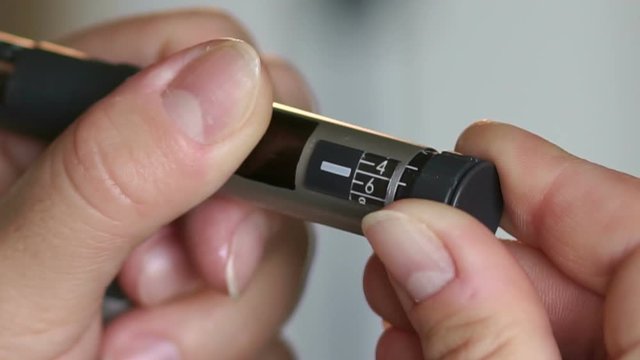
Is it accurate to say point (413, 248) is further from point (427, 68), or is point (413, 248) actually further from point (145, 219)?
point (427, 68)

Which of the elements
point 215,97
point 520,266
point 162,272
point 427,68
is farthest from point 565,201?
point 427,68

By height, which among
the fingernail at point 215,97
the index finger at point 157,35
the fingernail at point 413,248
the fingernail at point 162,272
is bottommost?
the fingernail at point 162,272

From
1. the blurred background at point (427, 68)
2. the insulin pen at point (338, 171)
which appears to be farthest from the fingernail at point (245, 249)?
the blurred background at point (427, 68)

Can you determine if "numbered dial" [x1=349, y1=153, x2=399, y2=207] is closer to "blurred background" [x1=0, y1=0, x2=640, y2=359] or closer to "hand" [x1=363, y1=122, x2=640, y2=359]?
"hand" [x1=363, y1=122, x2=640, y2=359]

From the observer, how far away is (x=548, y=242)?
438mm

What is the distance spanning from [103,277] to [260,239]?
13cm

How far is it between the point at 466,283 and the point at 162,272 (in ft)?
0.87

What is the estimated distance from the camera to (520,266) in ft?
1.28

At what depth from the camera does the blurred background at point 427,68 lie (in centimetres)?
85

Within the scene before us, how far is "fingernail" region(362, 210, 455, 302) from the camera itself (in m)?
0.37

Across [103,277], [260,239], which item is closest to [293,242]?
[260,239]

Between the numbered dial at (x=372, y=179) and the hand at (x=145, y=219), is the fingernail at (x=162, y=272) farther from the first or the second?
the numbered dial at (x=372, y=179)

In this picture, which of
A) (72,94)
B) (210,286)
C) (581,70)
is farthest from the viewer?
(581,70)

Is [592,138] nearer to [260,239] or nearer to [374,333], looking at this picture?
[374,333]
